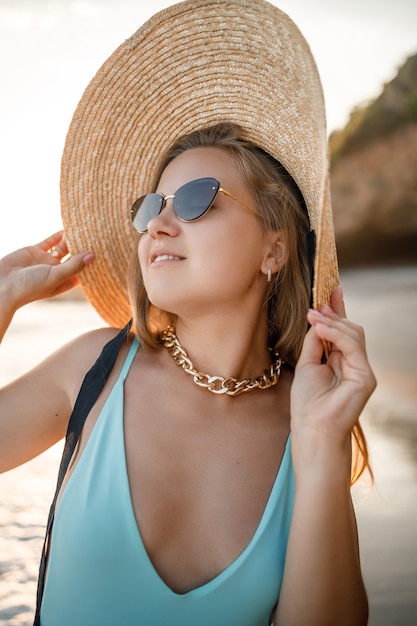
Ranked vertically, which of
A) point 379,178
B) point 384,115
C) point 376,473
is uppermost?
point 384,115

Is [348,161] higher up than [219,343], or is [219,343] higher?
[348,161]

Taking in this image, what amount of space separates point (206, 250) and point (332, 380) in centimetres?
53

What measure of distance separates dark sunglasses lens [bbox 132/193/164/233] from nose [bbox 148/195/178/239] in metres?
0.04

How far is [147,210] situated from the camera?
2.08m

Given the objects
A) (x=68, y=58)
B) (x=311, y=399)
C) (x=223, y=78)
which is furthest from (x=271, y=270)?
(x=68, y=58)

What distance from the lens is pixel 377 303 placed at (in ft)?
18.5

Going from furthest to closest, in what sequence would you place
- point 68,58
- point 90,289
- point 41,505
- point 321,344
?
point 68,58
point 41,505
point 90,289
point 321,344

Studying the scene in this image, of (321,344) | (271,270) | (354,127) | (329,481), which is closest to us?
(329,481)

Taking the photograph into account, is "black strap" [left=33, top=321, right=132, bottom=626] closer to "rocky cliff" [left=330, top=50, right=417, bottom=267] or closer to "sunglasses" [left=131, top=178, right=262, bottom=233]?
"sunglasses" [left=131, top=178, right=262, bottom=233]

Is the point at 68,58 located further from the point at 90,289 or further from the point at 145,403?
the point at 145,403

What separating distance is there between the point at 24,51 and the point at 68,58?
1.53 feet

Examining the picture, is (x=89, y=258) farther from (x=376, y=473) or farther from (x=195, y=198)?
(x=376, y=473)

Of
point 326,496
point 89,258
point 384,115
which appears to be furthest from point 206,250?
point 384,115

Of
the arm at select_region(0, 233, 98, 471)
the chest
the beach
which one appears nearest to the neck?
the chest
